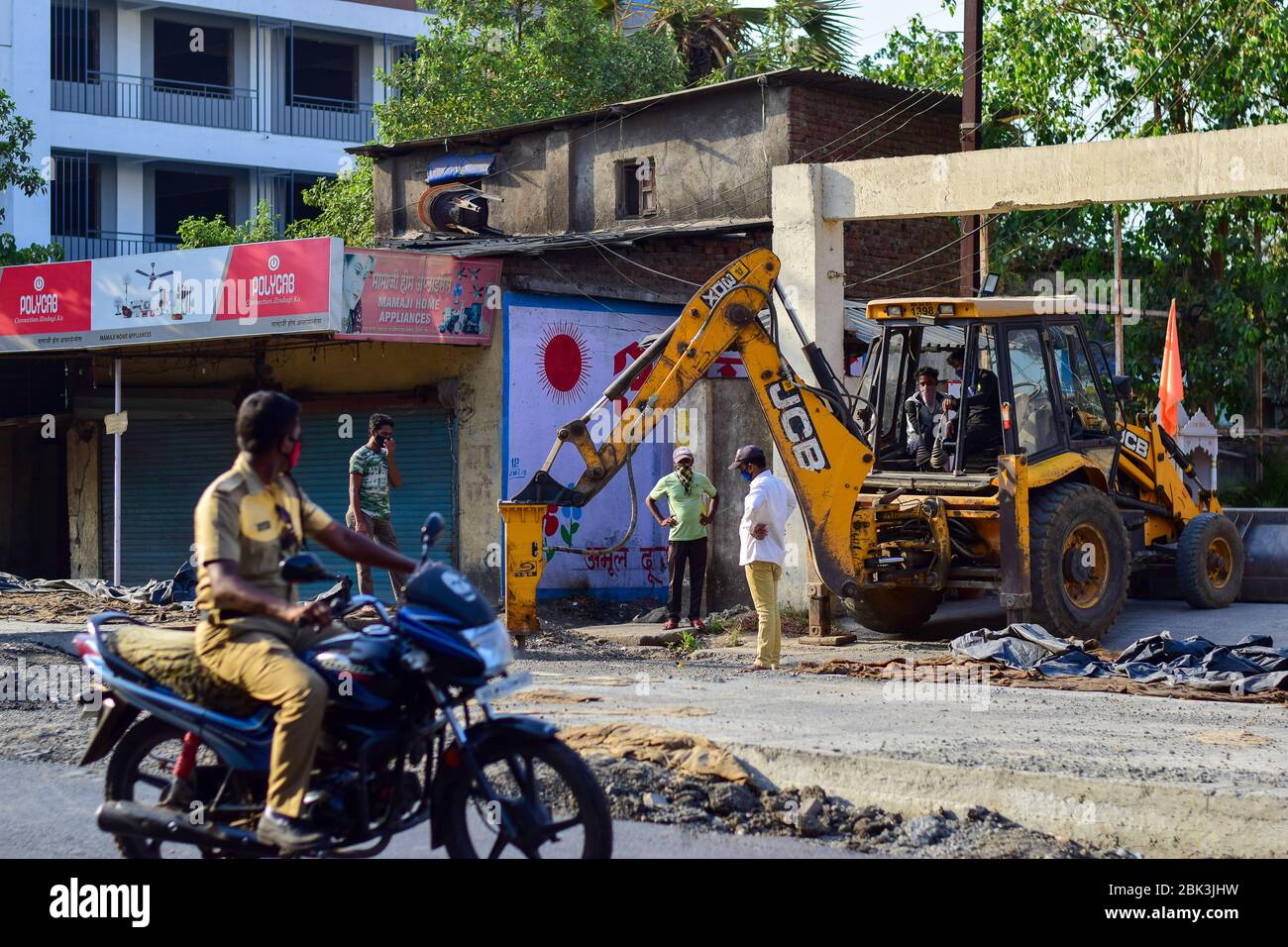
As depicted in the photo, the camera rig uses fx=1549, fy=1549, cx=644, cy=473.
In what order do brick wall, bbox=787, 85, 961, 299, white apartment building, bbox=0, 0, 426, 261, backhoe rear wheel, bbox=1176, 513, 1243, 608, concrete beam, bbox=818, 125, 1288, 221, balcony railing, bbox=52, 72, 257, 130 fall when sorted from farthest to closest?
balcony railing, bbox=52, 72, 257, 130
white apartment building, bbox=0, 0, 426, 261
brick wall, bbox=787, 85, 961, 299
backhoe rear wheel, bbox=1176, 513, 1243, 608
concrete beam, bbox=818, 125, 1288, 221

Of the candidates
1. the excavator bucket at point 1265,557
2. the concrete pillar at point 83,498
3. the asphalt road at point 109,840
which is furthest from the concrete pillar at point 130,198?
the asphalt road at point 109,840

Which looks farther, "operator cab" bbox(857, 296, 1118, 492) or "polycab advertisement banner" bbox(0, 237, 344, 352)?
"polycab advertisement banner" bbox(0, 237, 344, 352)

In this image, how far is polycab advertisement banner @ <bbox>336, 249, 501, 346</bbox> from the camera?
16672 millimetres

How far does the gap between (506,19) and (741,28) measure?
15.7 ft

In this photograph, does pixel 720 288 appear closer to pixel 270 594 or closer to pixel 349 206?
pixel 270 594

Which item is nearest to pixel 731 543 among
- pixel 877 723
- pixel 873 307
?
pixel 873 307

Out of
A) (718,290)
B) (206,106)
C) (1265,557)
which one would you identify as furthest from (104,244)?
(1265,557)

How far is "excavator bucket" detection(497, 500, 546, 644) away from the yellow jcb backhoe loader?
0.01 meters

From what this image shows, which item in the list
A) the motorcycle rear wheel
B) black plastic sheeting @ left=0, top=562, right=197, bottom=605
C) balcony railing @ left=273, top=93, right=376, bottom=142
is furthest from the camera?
balcony railing @ left=273, top=93, right=376, bottom=142

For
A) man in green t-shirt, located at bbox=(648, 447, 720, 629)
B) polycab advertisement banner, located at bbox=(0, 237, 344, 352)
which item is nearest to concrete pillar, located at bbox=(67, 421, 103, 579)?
polycab advertisement banner, located at bbox=(0, 237, 344, 352)

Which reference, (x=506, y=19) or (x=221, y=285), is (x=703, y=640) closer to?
(x=221, y=285)

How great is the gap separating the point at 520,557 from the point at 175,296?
6.54 meters

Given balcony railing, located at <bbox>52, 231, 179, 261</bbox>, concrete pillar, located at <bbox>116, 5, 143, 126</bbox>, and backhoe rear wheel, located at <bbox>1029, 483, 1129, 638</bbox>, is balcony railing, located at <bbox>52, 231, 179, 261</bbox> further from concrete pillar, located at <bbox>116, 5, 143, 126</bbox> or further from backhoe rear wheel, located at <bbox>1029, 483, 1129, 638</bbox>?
backhoe rear wheel, located at <bbox>1029, 483, 1129, 638</bbox>

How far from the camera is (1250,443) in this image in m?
24.3
